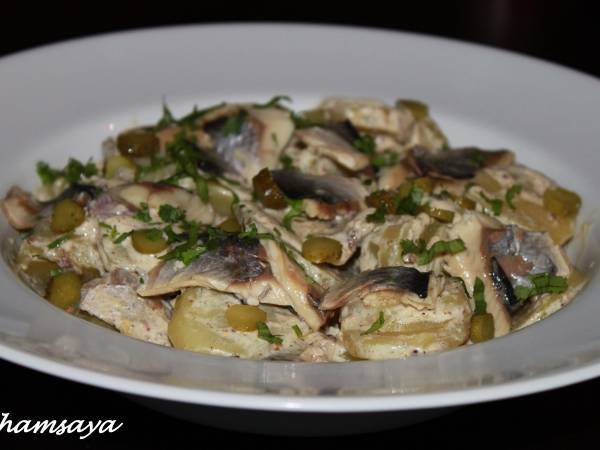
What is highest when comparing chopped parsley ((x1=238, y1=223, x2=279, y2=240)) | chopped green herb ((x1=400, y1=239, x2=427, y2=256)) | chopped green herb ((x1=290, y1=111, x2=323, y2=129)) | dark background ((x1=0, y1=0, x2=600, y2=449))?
chopped parsley ((x1=238, y1=223, x2=279, y2=240))

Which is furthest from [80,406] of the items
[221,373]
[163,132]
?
[163,132]

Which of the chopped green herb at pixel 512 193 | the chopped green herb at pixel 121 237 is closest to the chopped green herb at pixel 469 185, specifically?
the chopped green herb at pixel 512 193

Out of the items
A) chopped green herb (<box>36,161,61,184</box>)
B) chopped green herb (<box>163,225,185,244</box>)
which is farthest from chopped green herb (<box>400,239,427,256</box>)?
chopped green herb (<box>36,161,61,184</box>)

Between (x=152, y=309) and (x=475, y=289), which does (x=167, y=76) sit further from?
(x=475, y=289)

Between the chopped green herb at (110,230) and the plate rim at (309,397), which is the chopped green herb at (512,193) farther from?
the chopped green herb at (110,230)

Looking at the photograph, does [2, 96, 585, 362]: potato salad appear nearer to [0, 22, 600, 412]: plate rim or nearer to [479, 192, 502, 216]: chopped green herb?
[479, 192, 502, 216]: chopped green herb

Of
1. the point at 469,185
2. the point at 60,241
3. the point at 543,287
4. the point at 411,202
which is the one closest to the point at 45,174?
the point at 60,241

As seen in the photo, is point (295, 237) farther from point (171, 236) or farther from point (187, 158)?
point (187, 158)
